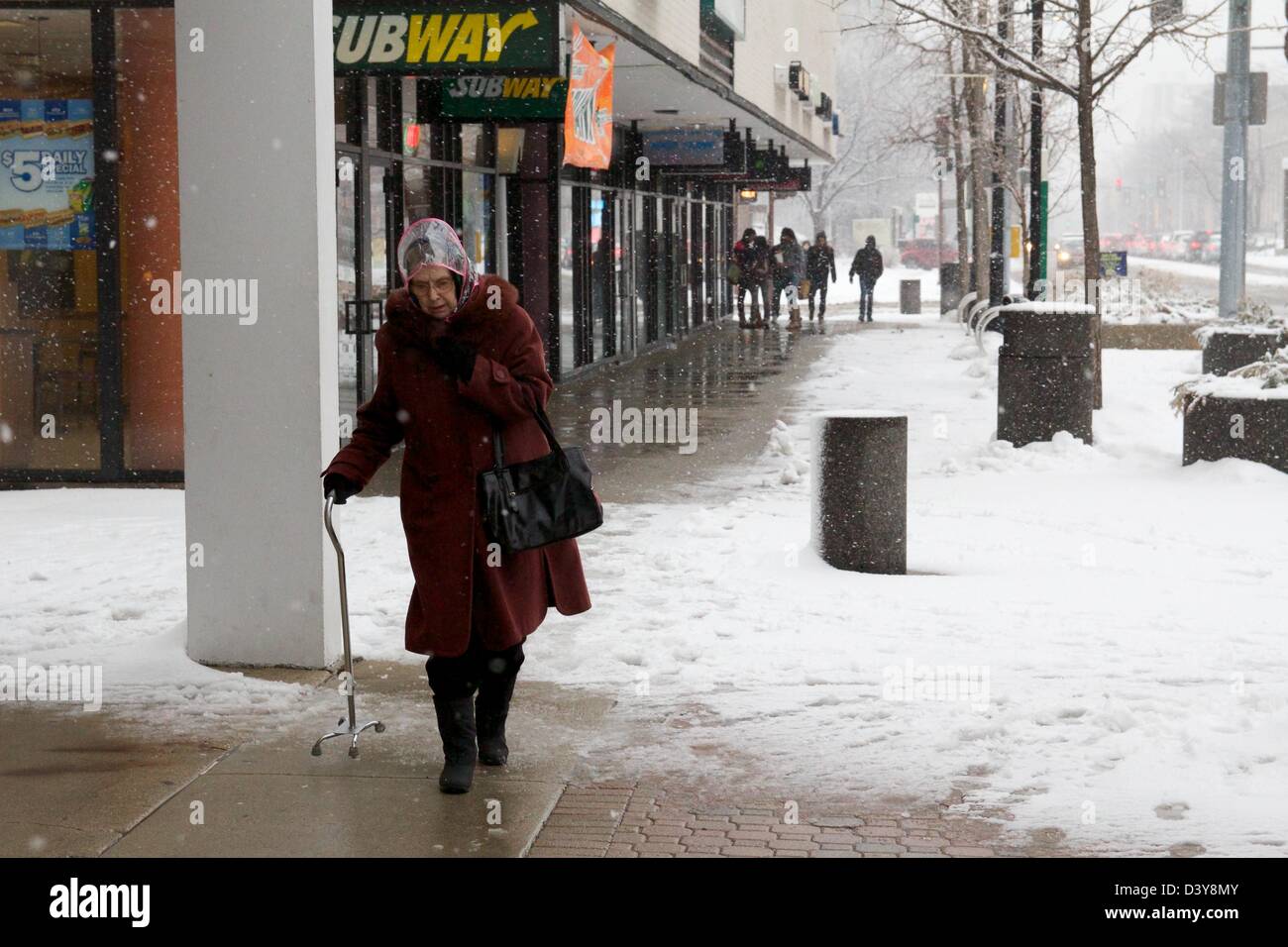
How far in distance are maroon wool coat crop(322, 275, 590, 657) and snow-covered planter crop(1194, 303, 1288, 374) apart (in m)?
14.5

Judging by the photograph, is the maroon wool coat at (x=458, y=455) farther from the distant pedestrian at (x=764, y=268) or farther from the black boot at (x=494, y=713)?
the distant pedestrian at (x=764, y=268)

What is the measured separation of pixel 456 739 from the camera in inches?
227

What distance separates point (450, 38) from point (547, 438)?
7952 millimetres

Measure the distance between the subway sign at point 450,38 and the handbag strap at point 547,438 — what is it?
7.69 m

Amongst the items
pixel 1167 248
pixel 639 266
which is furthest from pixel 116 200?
pixel 1167 248

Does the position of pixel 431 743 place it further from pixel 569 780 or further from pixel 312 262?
pixel 312 262

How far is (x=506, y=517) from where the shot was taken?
5574 millimetres

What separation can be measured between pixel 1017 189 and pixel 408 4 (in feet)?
56.3

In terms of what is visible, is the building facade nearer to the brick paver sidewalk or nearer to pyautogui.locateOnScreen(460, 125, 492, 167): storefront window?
pyautogui.locateOnScreen(460, 125, 492, 167): storefront window

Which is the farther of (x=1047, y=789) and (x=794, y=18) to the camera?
(x=794, y=18)

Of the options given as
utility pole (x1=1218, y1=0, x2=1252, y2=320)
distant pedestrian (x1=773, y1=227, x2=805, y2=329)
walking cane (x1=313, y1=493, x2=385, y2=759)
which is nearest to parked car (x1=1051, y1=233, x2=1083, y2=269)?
distant pedestrian (x1=773, y1=227, x2=805, y2=329)

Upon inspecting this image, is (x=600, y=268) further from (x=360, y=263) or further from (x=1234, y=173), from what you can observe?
(x=360, y=263)

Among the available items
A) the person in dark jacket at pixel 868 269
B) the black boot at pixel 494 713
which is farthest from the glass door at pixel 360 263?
the person in dark jacket at pixel 868 269
